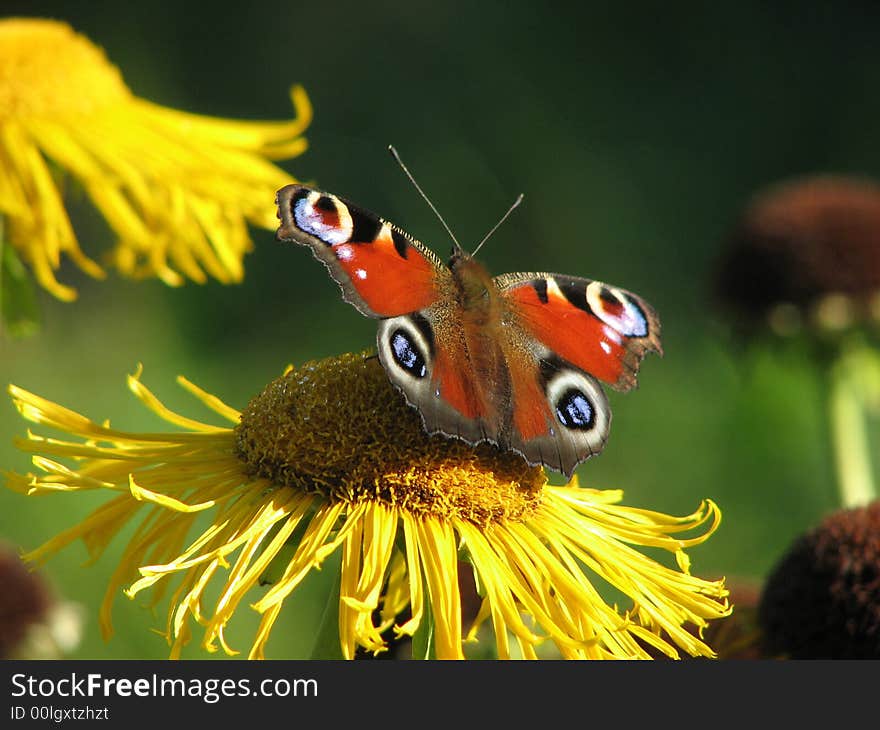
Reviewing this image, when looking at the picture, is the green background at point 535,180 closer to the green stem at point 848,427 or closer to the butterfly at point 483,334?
the green stem at point 848,427

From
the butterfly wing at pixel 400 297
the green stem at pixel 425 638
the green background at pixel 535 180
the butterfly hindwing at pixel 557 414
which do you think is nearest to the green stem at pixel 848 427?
the green background at pixel 535 180

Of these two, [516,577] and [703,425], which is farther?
[703,425]

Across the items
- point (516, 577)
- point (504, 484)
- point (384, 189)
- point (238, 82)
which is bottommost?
point (516, 577)

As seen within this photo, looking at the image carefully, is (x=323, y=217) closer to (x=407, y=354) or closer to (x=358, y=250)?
(x=358, y=250)

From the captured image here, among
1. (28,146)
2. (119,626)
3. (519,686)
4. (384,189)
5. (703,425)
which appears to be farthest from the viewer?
(384,189)

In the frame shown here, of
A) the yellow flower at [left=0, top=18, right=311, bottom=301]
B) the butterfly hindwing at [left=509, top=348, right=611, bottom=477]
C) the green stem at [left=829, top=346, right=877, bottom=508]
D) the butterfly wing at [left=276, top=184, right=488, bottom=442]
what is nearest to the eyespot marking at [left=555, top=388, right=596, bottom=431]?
the butterfly hindwing at [left=509, top=348, right=611, bottom=477]

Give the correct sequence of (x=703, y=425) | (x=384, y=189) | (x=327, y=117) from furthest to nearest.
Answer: (x=327, y=117)
(x=384, y=189)
(x=703, y=425)

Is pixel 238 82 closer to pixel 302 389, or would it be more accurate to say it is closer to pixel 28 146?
pixel 28 146

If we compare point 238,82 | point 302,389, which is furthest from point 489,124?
point 302,389
